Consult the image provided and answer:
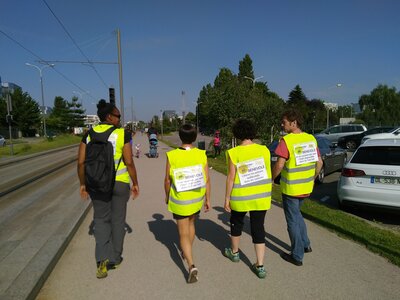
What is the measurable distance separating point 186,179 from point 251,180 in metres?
0.70

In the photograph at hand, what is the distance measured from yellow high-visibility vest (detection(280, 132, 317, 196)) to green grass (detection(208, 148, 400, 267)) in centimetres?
138

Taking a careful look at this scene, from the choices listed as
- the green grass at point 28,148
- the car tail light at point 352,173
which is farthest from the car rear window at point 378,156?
the green grass at point 28,148

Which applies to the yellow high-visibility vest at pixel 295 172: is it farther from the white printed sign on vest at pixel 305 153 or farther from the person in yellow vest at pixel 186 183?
the person in yellow vest at pixel 186 183

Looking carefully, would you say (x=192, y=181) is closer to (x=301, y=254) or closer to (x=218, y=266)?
(x=218, y=266)

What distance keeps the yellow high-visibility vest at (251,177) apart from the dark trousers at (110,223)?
50.2 inches

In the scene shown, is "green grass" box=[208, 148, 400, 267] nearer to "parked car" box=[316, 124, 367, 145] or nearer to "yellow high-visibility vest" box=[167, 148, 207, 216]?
"yellow high-visibility vest" box=[167, 148, 207, 216]

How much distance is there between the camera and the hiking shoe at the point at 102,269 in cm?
347

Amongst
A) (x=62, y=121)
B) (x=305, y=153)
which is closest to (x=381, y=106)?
(x=62, y=121)

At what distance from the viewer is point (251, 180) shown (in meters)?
3.40

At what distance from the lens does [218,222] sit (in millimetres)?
5418

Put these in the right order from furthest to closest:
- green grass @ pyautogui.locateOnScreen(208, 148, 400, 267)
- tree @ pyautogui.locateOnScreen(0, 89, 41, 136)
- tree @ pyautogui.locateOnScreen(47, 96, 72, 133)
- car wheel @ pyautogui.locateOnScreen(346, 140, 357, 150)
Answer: tree @ pyautogui.locateOnScreen(47, 96, 72, 133) < tree @ pyautogui.locateOnScreen(0, 89, 41, 136) < car wheel @ pyautogui.locateOnScreen(346, 140, 357, 150) < green grass @ pyautogui.locateOnScreen(208, 148, 400, 267)

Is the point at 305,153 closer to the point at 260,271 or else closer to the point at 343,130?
the point at 260,271

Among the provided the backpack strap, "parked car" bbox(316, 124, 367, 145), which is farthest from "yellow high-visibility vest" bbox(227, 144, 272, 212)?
"parked car" bbox(316, 124, 367, 145)

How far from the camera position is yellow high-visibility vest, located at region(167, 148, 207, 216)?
10.8 ft
